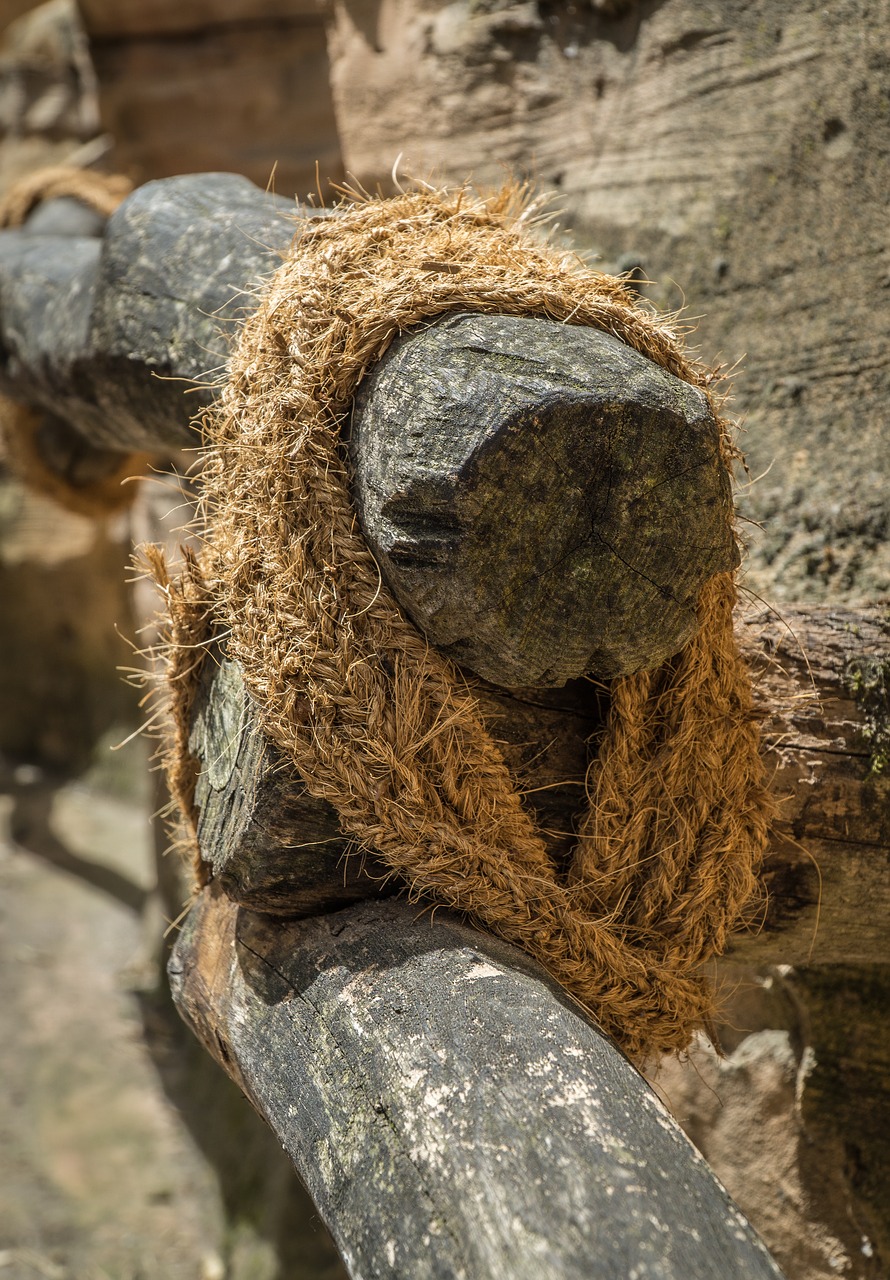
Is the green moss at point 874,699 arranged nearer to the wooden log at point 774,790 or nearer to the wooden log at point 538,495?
the wooden log at point 774,790

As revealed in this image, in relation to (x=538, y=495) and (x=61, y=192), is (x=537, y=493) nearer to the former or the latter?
(x=538, y=495)

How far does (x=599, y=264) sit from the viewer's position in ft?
6.46

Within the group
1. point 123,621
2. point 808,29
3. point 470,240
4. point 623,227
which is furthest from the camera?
point 123,621

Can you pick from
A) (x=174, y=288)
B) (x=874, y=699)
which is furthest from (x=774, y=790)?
(x=174, y=288)

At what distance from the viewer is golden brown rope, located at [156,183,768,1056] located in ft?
3.21

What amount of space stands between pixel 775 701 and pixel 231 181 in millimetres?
968

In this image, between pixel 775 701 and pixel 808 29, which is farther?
pixel 808 29

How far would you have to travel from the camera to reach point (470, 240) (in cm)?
106

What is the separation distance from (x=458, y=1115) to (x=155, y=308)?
988 mm

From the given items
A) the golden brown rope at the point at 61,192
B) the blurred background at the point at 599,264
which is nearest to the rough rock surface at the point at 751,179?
the blurred background at the point at 599,264

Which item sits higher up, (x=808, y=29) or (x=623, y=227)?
(x=808, y=29)

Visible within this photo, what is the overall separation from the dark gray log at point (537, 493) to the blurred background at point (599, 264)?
21 cm

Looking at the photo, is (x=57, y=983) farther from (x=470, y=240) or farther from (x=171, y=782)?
(x=470, y=240)

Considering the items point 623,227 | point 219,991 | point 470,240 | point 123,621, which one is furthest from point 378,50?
point 123,621
